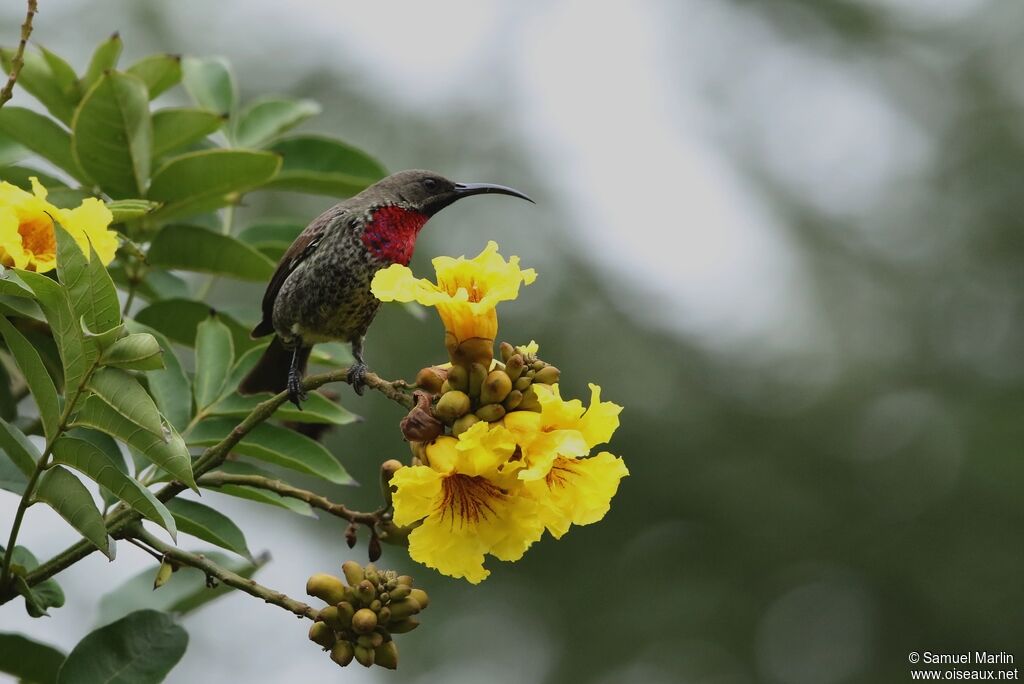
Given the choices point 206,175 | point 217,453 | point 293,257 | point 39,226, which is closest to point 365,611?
point 217,453

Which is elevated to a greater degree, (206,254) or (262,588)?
(206,254)

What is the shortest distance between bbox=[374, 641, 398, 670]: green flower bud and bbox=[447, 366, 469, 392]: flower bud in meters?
0.37

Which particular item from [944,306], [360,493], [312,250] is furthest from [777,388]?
[312,250]

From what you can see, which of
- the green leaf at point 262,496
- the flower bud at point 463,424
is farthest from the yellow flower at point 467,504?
the green leaf at point 262,496

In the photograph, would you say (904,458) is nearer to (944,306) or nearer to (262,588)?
(944,306)

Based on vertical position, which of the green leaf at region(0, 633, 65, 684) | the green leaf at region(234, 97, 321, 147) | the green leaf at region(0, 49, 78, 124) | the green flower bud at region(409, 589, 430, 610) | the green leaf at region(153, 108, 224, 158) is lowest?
the green leaf at region(0, 633, 65, 684)

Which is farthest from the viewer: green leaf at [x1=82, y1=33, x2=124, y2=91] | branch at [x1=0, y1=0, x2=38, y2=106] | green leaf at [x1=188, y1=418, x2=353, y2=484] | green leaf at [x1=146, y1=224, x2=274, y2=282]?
green leaf at [x1=82, y1=33, x2=124, y2=91]

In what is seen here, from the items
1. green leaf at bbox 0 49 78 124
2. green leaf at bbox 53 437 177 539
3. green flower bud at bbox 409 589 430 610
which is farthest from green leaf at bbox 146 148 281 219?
green flower bud at bbox 409 589 430 610

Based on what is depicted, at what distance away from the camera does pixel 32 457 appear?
181 cm

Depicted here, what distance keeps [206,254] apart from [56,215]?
658 mm

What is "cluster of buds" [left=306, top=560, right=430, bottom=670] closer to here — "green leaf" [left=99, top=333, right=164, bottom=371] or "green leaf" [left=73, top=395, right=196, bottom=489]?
"green leaf" [left=73, top=395, right=196, bottom=489]

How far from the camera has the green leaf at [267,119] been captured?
119 inches

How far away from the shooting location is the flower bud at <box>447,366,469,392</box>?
1.66 metres

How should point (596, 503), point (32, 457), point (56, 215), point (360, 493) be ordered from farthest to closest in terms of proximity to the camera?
point (360, 493) → point (56, 215) → point (32, 457) → point (596, 503)
